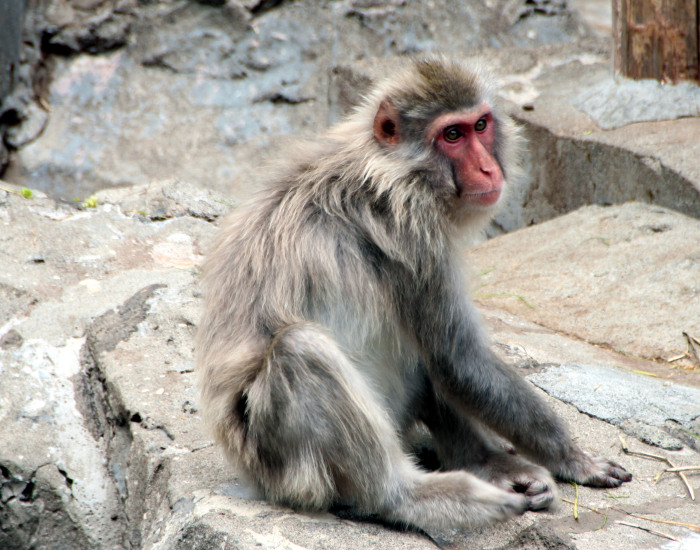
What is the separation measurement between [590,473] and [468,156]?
4.82ft

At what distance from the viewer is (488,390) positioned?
3432mm

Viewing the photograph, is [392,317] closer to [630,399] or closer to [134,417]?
[134,417]

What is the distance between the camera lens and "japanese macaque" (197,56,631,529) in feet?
10.2

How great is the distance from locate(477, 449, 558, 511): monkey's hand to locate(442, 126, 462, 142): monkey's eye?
1415mm

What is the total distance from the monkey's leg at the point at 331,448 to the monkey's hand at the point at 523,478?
108 mm

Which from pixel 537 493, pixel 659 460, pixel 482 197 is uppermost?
pixel 482 197

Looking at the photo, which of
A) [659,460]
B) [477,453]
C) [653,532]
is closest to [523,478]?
[477,453]

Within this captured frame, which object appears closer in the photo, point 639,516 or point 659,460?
point 639,516

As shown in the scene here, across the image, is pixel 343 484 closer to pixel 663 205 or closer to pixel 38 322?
pixel 38 322

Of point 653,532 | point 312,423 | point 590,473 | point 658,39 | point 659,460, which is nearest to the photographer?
point 312,423

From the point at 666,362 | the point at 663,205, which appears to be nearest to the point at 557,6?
the point at 663,205

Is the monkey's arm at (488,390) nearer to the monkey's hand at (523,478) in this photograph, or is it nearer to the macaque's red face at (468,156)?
the monkey's hand at (523,478)

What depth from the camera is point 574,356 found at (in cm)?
482

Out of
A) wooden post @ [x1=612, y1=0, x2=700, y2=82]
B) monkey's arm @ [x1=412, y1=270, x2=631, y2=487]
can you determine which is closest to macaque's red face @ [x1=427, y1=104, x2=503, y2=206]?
monkey's arm @ [x1=412, y1=270, x2=631, y2=487]
